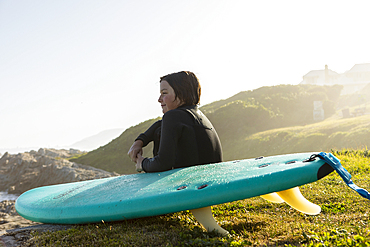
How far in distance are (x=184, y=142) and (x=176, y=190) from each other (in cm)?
59

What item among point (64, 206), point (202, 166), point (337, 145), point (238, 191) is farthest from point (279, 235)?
point (337, 145)

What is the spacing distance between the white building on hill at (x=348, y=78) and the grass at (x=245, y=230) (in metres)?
44.8

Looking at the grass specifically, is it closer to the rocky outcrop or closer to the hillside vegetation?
the rocky outcrop

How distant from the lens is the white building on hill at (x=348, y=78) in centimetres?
4444

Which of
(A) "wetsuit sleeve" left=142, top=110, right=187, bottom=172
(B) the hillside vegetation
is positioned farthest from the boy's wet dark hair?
(B) the hillside vegetation

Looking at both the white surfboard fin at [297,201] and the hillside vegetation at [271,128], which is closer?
the white surfboard fin at [297,201]

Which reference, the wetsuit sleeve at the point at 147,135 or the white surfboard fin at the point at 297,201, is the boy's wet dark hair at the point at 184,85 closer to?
the wetsuit sleeve at the point at 147,135

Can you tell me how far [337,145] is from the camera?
38.8ft

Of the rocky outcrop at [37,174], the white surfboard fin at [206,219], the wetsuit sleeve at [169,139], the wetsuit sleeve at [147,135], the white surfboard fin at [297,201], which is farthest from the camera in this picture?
the rocky outcrop at [37,174]

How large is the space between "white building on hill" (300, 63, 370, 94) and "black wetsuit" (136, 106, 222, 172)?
149ft

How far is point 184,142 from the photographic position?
2.96 m

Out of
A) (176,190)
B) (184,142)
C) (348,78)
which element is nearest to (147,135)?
(184,142)

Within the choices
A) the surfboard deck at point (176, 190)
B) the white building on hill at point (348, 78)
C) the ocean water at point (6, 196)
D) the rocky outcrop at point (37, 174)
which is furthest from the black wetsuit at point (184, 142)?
the white building on hill at point (348, 78)

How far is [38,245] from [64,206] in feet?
1.45
